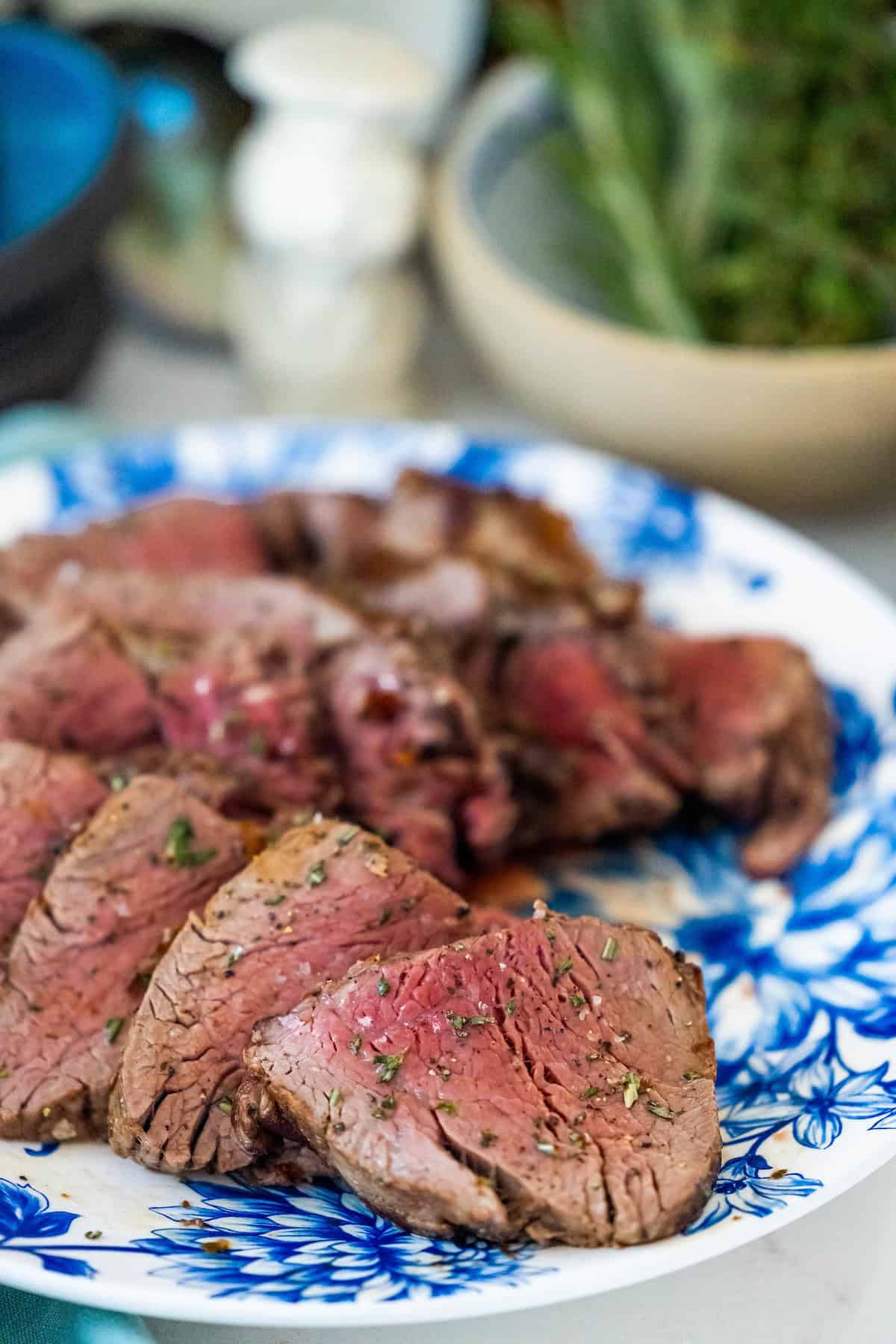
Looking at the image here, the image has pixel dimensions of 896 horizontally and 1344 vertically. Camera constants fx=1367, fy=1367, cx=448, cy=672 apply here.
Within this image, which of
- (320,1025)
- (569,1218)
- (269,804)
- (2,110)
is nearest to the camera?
(569,1218)

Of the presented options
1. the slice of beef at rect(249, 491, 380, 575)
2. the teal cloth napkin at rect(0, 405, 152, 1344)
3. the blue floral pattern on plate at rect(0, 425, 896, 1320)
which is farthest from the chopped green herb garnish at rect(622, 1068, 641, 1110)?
the slice of beef at rect(249, 491, 380, 575)

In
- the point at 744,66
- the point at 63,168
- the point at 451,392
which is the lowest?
the point at 451,392

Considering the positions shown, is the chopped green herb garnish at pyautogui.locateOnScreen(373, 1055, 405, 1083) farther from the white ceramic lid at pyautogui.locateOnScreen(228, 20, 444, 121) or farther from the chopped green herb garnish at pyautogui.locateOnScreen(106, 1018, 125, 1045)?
the white ceramic lid at pyautogui.locateOnScreen(228, 20, 444, 121)

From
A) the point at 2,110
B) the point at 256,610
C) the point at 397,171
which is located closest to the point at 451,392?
the point at 397,171

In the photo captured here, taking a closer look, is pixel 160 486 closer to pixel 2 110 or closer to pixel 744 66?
pixel 2 110

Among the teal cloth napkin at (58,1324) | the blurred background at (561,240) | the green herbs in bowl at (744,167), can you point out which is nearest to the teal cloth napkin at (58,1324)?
the teal cloth napkin at (58,1324)

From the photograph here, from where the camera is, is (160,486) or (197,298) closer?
(160,486)

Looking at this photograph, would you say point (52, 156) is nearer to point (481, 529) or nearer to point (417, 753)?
point (481, 529)
